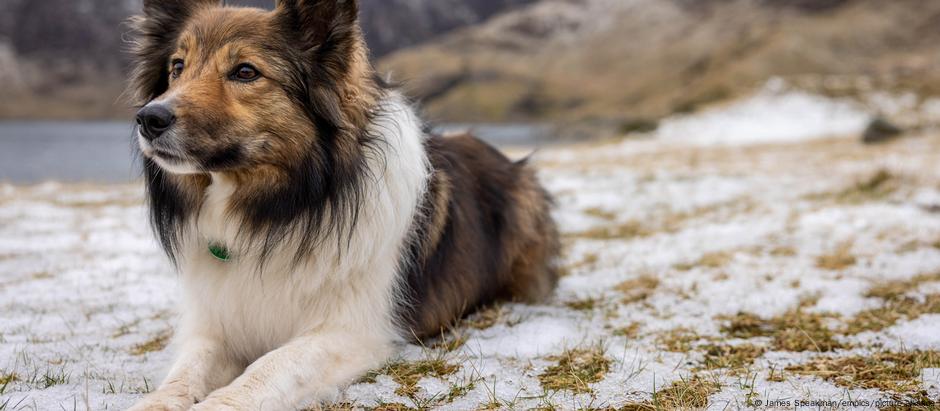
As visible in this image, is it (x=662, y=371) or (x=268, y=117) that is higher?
(x=268, y=117)

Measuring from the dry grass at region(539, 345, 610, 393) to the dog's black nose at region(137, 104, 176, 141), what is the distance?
2.27 meters

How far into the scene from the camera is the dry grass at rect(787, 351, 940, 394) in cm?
306

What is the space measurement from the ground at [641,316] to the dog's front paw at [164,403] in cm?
35

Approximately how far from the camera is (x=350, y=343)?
3.38 meters

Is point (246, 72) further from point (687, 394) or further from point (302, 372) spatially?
point (687, 394)

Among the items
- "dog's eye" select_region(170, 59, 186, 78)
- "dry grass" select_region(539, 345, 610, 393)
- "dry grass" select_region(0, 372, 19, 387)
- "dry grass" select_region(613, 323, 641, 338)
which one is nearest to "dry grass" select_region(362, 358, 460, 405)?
"dry grass" select_region(539, 345, 610, 393)

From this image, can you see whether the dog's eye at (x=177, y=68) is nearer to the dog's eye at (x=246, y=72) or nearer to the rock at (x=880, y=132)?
the dog's eye at (x=246, y=72)

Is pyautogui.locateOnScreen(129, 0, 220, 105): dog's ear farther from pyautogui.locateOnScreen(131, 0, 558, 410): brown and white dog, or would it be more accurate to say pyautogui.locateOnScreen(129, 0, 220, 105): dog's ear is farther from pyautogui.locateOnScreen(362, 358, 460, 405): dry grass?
pyautogui.locateOnScreen(362, 358, 460, 405): dry grass

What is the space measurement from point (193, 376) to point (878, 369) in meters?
3.53

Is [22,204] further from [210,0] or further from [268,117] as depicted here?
[268,117]

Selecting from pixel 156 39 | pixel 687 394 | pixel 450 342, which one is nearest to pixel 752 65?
pixel 450 342

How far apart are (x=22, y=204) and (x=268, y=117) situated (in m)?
9.86

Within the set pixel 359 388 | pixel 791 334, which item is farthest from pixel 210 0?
pixel 791 334

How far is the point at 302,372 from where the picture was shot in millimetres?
3053
